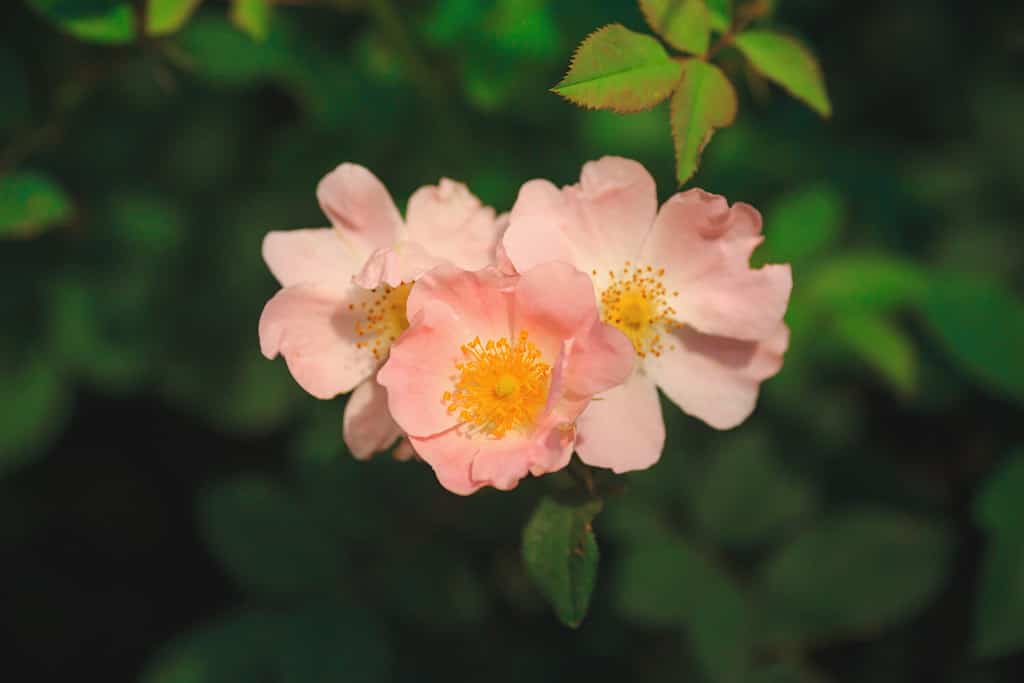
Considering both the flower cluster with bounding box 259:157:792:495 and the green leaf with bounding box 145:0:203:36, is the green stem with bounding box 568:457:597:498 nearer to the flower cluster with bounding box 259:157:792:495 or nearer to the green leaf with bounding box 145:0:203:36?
the flower cluster with bounding box 259:157:792:495

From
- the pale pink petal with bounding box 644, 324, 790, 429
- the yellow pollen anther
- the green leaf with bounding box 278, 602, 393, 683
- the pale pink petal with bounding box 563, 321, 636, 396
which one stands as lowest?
the green leaf with bounding box 278, 602, 393, 683

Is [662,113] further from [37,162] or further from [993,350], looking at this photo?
[37,162]

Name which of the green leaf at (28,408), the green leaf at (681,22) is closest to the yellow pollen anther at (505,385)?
the green leaf at (681,22)

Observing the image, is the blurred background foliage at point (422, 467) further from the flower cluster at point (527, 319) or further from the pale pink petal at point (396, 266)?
the pale pink petal at point (396, 266)

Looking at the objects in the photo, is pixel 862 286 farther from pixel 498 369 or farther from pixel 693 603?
pixel 498 369

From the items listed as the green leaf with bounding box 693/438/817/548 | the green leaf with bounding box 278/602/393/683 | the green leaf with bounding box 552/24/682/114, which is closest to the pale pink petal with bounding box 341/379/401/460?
the green leaf with bounding box 552/24/682/114

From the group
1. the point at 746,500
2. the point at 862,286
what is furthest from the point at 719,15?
the point at 746,500
